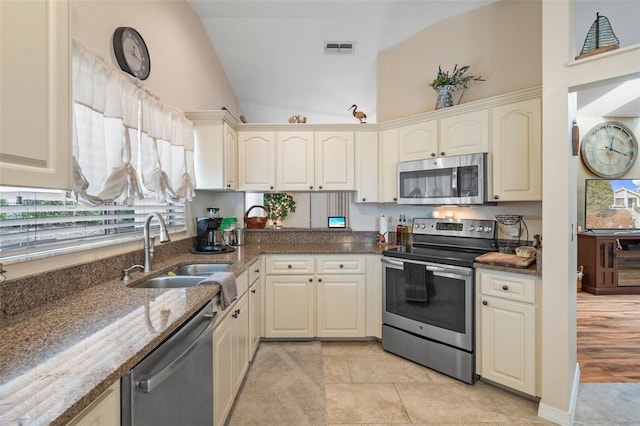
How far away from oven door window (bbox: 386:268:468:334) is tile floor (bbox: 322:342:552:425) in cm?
41

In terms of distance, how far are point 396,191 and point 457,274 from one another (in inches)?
41.0

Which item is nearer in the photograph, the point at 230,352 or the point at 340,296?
the point at 230,352

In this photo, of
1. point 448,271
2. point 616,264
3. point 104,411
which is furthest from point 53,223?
point 616,264

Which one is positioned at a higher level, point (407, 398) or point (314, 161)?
point (314, 161)

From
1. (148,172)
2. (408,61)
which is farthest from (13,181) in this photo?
(408,61)

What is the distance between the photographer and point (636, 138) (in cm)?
479

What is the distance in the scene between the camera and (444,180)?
8.71ft

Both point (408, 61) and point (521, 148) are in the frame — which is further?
point (408, 61)

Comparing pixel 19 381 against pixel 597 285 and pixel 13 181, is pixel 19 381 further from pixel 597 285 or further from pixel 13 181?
pixel 597 285

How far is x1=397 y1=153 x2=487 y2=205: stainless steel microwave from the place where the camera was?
2469mm

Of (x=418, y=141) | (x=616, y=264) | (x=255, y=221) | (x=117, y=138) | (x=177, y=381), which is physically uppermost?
(x=418, y=141)

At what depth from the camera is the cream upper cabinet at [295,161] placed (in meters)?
3.23

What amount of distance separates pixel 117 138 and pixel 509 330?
108 inches

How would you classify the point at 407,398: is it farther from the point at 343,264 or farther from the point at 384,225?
the point at 384,225
